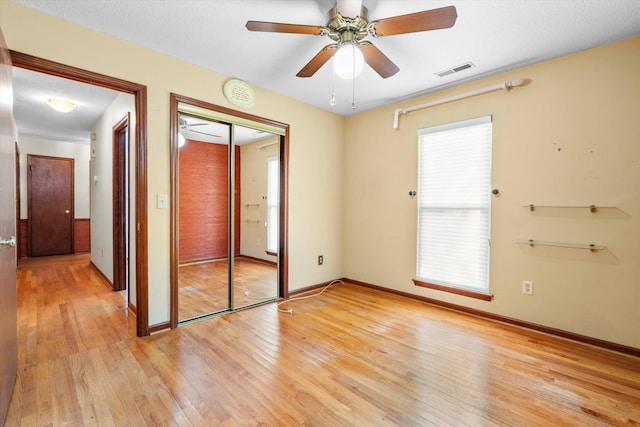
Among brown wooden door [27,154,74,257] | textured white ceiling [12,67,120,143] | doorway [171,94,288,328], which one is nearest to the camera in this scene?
doorway [171,94,288,328]

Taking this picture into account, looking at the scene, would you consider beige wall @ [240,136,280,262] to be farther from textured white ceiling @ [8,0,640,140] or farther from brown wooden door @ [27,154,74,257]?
brown wooden door @ [27,154,74,257]

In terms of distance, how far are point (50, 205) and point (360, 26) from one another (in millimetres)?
7483

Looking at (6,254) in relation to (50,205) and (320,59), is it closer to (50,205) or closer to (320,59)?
(320,59)

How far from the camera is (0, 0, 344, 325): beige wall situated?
6.77 feet

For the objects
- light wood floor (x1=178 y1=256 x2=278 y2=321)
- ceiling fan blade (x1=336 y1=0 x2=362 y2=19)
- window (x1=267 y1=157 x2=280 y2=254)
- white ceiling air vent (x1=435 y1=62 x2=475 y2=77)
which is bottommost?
light wood floor (x1=178 y1=256 x2=278 y2=321)

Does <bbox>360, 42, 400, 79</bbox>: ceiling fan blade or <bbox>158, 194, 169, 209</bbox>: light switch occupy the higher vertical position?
<bbox>360, 42, 400, 79</bbox>: ceiling fan blade

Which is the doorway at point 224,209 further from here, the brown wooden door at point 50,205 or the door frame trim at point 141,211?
the brown wooden door at point 50,205

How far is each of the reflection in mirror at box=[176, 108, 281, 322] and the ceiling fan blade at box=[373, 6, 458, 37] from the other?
6.24 ft

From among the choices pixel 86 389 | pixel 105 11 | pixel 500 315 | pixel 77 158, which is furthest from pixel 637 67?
pixel 77 158

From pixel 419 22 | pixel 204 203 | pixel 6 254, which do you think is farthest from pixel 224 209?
pixel 419 22

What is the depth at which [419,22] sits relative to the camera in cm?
166

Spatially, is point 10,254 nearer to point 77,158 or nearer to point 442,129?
point 442,129

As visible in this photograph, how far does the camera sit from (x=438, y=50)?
2.45 metres

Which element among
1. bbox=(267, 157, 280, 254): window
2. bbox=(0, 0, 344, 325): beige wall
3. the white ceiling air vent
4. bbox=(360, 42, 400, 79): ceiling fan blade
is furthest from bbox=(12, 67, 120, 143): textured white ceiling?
the white ceiling air vent
